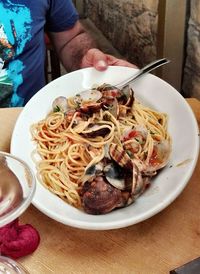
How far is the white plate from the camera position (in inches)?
32.5

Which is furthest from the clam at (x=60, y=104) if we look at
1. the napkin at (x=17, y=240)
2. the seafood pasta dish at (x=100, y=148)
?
the napkin at (x=17, y=240)

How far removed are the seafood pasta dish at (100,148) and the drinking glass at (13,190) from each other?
170mm

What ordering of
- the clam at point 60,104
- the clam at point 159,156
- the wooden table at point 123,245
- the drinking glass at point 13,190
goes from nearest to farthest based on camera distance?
the drinking glass at point 13,190 → the wooden table at point 123,245 → the clam at point 159,156 → the clam at point 60,104

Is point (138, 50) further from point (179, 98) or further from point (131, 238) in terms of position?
point (131, 238)

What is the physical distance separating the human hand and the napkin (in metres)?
0.58

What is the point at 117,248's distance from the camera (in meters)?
0.84

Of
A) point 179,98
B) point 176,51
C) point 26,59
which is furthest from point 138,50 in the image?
point 179,98

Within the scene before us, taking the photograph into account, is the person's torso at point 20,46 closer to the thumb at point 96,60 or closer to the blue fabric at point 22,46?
the blue fabric at point 22,46

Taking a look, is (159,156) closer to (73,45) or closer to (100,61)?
(100,61)

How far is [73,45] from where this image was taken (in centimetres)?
167

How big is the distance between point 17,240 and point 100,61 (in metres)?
0.64

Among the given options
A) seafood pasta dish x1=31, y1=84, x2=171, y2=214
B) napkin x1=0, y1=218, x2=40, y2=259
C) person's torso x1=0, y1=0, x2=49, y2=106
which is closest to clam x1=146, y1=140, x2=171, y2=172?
seafood pasta dish x1=31, y1=84, x2=171, y2=214

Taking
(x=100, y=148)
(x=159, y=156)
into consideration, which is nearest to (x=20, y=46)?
(x=100, y=148)

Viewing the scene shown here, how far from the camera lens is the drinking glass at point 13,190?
0.63 meters
